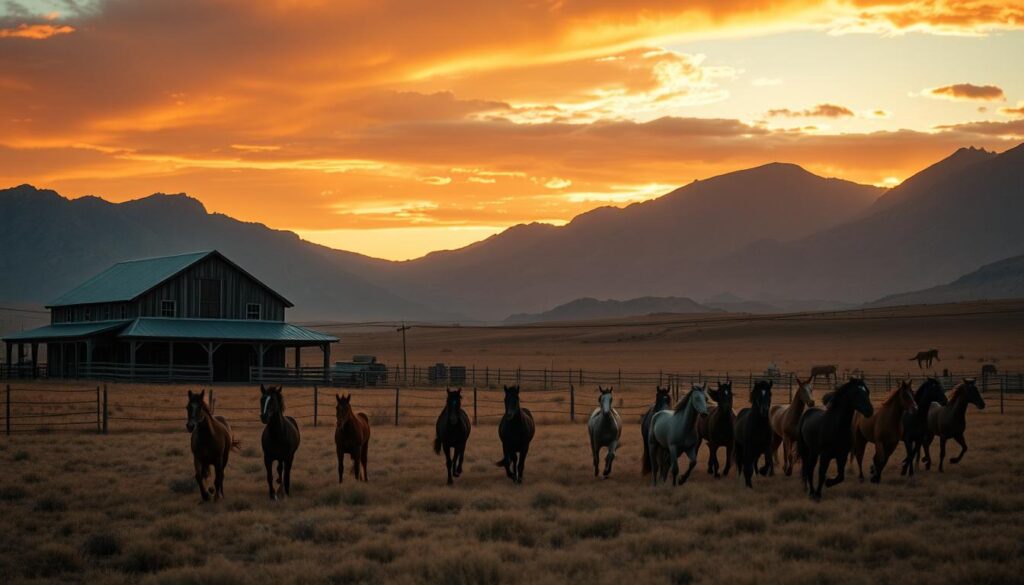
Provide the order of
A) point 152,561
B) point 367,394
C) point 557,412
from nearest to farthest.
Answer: point 152,561 < point 557,412 < point 367,394

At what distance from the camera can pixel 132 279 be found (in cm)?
5816

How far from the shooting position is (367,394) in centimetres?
4688

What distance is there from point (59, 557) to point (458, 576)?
4636mm

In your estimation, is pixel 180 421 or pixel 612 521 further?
pixel 180 421

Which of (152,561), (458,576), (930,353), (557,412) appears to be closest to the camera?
(458,576)

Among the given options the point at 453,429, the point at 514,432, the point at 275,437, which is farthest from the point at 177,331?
the point at 275,437

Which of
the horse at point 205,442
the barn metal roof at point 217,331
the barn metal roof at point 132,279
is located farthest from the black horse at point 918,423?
the barn metal roof at point 132,279

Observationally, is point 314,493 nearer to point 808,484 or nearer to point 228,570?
point 228,570

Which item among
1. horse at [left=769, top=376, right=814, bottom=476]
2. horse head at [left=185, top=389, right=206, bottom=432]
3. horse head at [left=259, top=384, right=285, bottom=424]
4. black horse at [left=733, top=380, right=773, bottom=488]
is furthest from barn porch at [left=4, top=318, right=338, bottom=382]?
black horse at [left=733, top=380, right=773, bottom=488]

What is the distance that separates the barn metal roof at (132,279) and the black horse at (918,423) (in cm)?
3962

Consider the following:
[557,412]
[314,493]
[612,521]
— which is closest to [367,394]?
[557,412]

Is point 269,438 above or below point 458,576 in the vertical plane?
above

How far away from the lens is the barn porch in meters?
50.1

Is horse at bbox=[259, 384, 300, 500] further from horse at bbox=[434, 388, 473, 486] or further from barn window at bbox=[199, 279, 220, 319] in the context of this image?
barn window at bbox=[199, 279, 220, 319]
